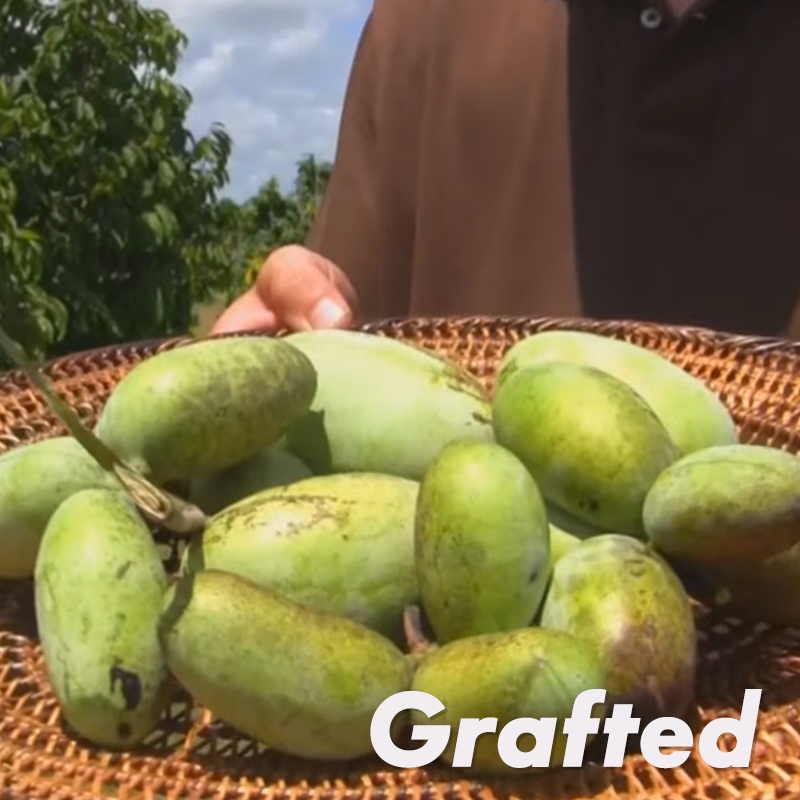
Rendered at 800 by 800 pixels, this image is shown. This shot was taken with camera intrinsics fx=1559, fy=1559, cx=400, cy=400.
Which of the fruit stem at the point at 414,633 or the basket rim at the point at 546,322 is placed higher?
the basket rim at the point at 546,322

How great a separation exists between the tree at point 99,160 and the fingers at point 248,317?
1.70 meters

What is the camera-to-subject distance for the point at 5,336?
23.4 inches

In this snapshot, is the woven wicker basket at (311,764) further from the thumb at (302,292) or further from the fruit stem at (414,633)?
the thumb at (302,292)

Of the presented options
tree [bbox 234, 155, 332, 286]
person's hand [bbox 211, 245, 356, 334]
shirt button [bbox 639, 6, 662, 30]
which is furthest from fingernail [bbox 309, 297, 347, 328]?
tree [bbox 234, 155, 332, 286]

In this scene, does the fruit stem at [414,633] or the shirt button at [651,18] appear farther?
the shirt button at [651,18]

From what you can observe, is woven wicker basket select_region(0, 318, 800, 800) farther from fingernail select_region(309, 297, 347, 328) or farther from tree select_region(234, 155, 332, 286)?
tree select_region(234, 155, 332, 286)

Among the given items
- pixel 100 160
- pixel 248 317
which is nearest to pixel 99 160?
pixel 100 160

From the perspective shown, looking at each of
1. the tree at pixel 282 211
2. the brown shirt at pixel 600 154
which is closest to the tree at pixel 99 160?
the brown shirt at pixel 600 154

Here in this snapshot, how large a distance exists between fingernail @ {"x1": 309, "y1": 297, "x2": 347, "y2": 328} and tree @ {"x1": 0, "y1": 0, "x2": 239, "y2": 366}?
181 centimetres

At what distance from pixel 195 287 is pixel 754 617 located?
Answer: 327cm

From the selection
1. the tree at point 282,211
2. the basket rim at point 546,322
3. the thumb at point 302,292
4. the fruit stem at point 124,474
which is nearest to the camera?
the fruit stem at point 124,474

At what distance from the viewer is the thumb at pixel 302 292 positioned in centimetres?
116

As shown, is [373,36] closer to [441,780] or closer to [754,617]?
[754,617]

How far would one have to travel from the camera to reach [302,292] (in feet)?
3.91
